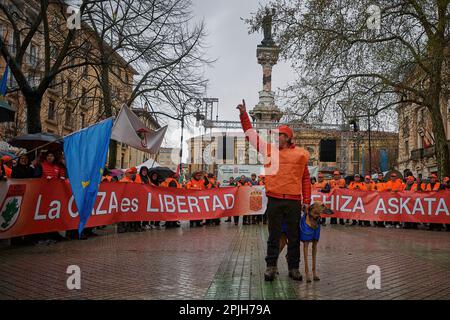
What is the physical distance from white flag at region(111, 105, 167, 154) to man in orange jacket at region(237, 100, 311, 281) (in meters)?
3.98

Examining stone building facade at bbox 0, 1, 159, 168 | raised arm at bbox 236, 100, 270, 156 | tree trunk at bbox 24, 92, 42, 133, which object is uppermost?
stone building facade at bbox 0, 1, 159, 168

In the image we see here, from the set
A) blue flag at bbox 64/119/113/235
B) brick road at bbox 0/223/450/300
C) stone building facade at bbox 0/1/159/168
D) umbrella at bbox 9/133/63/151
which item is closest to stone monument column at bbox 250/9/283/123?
stone building facade at bbox 0/1/159/168

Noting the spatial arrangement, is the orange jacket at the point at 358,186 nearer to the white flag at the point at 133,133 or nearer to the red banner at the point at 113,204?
the red banner at the point at 113,204

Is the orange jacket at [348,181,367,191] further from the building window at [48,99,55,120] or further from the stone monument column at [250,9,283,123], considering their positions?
the stone monument column at [250,9,283,123]

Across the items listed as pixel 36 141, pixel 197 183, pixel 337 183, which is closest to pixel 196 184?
pixel 197 183

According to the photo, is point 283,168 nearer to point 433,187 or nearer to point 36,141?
point 36,141

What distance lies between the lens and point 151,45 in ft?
51.8

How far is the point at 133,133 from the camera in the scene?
9633 millimetres

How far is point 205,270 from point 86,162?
275 cm

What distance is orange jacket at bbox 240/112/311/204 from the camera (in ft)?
19.0

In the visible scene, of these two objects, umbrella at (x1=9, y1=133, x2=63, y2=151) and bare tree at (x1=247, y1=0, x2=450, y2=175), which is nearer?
umbrella at (x1=9, y1=133, x2=63, y2=151)

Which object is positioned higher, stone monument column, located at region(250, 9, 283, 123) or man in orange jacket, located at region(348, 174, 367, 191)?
stone monument column, located at region(250, 9, 283, 123)
